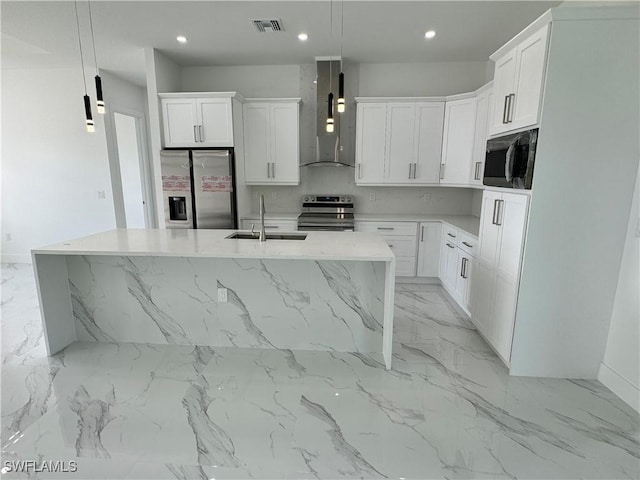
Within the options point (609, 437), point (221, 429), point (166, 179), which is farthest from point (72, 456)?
point (166, 179)

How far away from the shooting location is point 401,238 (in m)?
4.29

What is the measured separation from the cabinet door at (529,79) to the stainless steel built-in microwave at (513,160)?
0.10 m

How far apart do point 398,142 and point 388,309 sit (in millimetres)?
2649

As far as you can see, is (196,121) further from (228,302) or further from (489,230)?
(489,230)

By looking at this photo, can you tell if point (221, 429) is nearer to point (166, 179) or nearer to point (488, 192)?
point (488, 192)

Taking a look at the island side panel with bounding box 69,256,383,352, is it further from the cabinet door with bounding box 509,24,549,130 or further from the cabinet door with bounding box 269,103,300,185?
the cabinet door with bounding box 269,103,300,185

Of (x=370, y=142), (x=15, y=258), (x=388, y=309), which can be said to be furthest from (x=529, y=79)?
(x=15, y=258)

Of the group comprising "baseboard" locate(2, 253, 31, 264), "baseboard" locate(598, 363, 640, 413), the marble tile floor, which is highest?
"baseboard" locate(2, 253, 31, 264)

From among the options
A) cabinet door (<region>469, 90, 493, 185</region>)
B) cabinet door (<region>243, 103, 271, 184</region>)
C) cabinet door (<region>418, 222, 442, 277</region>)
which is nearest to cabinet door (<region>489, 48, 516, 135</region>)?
cabinet door (<region>469, 90, 493, 185</region>)

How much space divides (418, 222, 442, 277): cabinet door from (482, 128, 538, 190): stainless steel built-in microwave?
1498mm

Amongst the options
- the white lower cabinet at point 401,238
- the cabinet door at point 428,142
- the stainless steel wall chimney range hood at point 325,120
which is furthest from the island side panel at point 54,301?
the cabinet door at point 428,142

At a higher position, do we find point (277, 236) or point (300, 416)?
point (277, 236)

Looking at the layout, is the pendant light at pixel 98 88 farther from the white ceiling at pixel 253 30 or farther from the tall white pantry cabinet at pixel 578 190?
the tall white pantry cabinet at pixel 578 190

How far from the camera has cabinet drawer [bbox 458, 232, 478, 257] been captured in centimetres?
319
